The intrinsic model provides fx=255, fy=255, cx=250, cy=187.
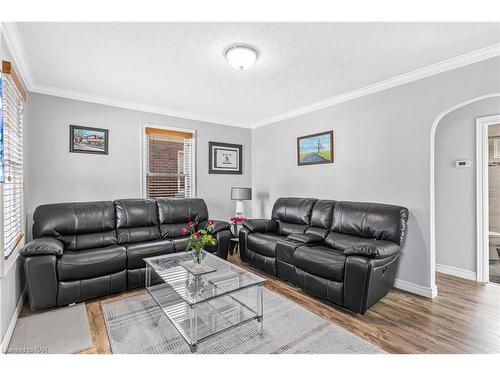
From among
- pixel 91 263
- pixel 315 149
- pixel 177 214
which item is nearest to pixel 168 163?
pixel 177 214

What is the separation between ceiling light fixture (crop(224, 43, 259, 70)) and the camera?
7.55 ft

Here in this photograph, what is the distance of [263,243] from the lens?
3525 millimetres

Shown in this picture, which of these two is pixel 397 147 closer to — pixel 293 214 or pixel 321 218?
pixel 321 218

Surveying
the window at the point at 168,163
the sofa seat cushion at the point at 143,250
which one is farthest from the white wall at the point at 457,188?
the window at the point at 168,163

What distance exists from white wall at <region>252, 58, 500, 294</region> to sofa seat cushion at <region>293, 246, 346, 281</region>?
1079 millimetres

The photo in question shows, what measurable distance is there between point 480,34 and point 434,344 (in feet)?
8.48

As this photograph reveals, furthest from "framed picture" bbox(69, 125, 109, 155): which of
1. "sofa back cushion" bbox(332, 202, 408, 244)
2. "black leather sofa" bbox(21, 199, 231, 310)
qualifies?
"sofa back cushion" bbox(332, 202, 408, 244)

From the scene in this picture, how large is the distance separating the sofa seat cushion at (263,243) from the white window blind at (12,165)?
8.60 ft

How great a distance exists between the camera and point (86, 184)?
3682 mm

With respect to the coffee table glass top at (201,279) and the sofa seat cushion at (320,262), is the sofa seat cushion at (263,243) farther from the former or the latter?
the coffee table glass top at (201,279)

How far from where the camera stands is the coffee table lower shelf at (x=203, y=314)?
188 cm

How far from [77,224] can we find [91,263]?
0.74 m
